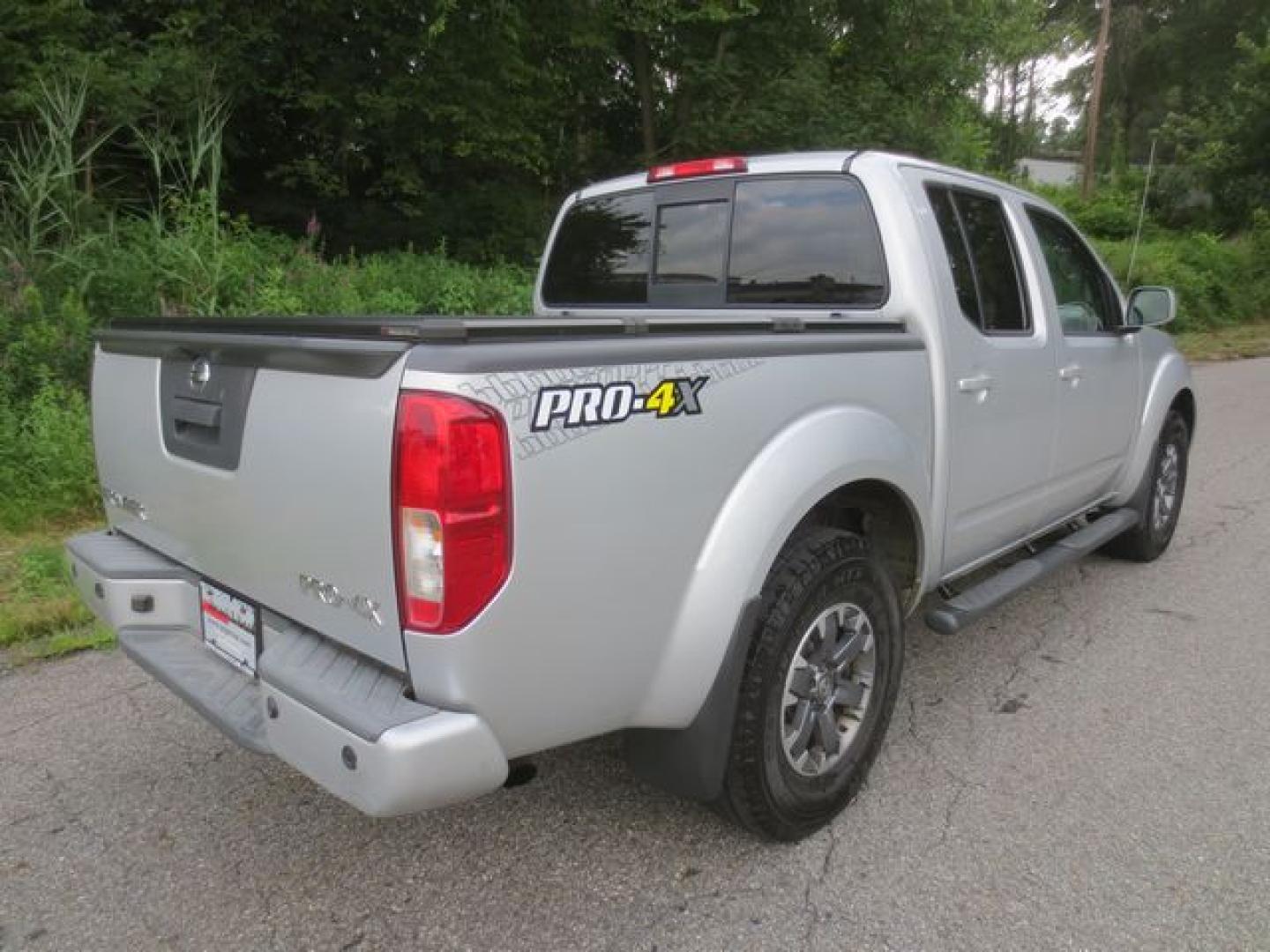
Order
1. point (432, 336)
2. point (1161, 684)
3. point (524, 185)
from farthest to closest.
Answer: point (524, 185), point (1161, 684), point (432, 336)

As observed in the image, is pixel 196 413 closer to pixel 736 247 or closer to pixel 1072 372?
pixel 736 247

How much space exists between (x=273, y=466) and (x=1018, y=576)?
2693 mm

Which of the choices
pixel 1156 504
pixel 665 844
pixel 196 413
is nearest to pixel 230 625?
pixel 196 413

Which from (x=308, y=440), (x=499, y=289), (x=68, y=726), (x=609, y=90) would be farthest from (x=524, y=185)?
(x=308, y=440)

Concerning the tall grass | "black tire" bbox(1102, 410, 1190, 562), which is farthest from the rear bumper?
"black tire" bbox(1102, 410, 1190, 562)

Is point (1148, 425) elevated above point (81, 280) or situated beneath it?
situated beneath

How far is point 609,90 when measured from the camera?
1503 centimetres

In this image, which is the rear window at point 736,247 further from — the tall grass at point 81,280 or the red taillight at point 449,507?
the tall grass at point 81,280

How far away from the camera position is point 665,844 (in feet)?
8.57

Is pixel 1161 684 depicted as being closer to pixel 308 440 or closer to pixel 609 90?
pixel 308 440

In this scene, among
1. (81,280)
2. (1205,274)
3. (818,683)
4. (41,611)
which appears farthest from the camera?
(1205,274)

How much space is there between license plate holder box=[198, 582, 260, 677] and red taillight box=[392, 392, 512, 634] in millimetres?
712

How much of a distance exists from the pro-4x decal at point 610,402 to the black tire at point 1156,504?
363 centimetres

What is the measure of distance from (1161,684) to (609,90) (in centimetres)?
1359
